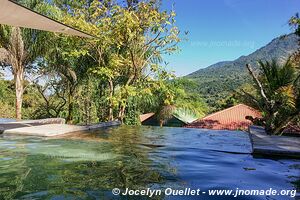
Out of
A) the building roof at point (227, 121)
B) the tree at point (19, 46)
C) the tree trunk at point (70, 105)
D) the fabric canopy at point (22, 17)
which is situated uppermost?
the tree at point (19, 46)

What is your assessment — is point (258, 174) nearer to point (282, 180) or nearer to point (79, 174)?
point (282, 180)

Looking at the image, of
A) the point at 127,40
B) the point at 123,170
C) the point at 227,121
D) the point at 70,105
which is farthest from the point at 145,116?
the point at 123,170

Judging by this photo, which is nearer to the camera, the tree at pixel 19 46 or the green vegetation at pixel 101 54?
the tree at pixel 19 46

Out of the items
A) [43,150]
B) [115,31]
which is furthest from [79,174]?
[115,31]

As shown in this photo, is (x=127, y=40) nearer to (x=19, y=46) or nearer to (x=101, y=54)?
(x=101, y=54)

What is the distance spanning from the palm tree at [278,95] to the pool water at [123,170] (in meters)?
3.42

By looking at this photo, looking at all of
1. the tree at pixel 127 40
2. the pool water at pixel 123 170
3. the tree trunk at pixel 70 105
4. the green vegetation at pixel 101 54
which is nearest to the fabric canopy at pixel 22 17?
the pool water at pixel 123 170

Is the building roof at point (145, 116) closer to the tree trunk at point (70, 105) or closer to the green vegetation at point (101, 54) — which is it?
the green vegetation at point (101, 54)

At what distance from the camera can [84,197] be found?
8.97ft

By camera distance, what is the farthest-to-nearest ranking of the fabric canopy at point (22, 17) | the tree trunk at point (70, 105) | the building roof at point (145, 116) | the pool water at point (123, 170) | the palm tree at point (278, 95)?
the building roof at point (145, 116) → the tree trunk at point (70, 105) → the palm tree at point (278, 95) → the fabric canopy at point (22, 17) → the pool water at point (123, 170)

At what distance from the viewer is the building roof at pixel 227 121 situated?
23848 mm

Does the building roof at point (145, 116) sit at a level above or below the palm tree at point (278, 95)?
below

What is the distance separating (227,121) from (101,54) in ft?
49.0

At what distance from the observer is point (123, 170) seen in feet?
12.7
